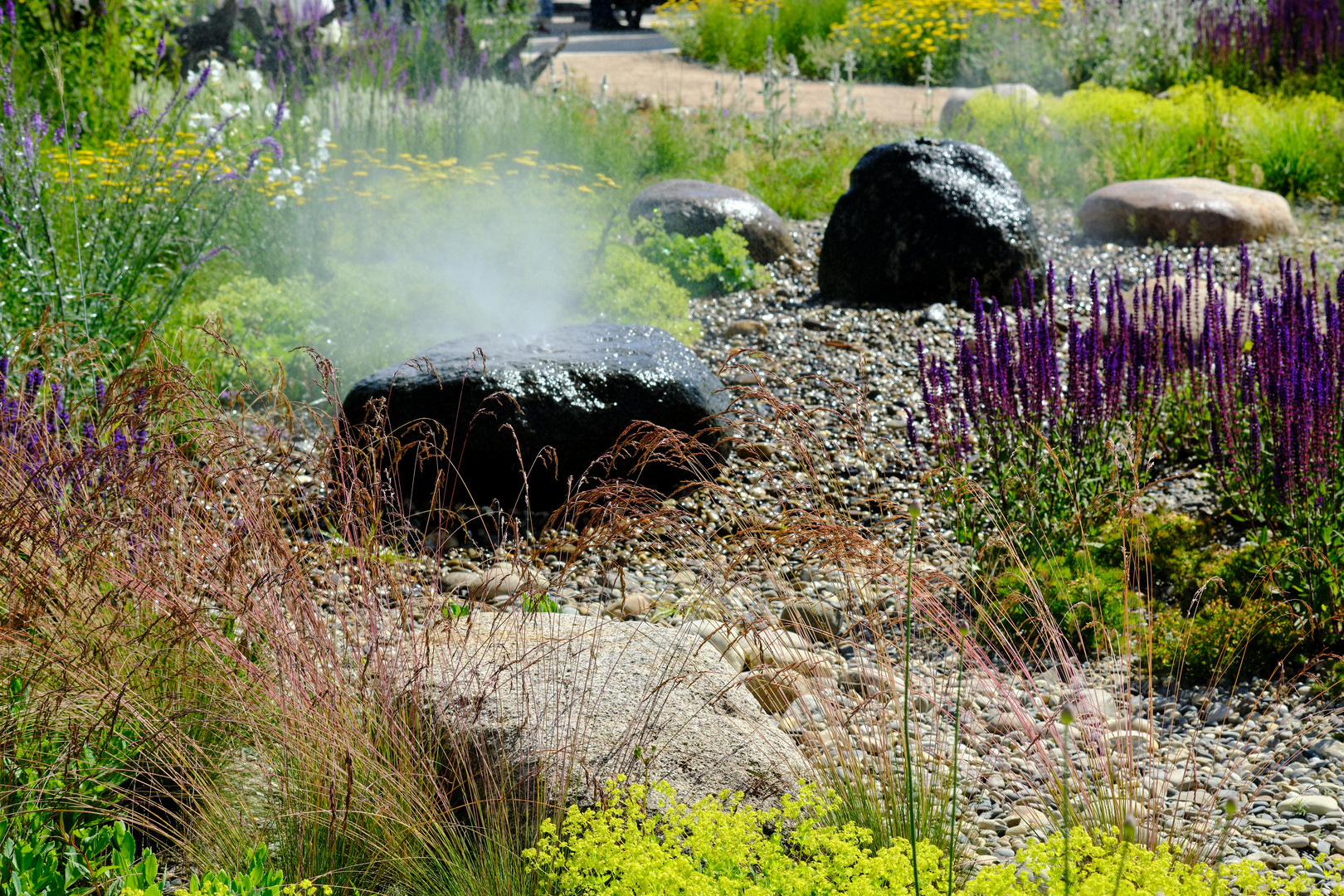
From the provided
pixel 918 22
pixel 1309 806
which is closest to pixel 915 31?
pixel 918 22

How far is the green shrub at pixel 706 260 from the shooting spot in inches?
281

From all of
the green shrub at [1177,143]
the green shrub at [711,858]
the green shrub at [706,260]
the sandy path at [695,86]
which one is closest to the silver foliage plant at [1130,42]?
the sandy path at [695,86]

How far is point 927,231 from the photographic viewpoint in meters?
6.80

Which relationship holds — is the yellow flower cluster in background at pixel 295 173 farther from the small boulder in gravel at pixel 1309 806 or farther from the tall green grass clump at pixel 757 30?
the tall green grass clump at pixel 757 30

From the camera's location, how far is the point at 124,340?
16.8ft

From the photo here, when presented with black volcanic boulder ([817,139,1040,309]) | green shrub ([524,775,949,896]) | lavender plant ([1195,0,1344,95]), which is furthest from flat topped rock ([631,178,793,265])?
lavender plant ([1195,0,1344,95])

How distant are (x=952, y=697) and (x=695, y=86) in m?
14.5

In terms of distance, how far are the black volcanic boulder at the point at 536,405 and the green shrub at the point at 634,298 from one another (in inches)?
57.9

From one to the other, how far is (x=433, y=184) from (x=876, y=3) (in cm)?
1361

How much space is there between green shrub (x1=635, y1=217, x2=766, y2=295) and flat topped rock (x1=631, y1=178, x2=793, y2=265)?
268 mm

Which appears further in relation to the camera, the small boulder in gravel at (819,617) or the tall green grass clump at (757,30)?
the tall green grass clump at (757,30)

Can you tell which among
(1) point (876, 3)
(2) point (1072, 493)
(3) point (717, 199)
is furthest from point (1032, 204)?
(1) point (876, 3)

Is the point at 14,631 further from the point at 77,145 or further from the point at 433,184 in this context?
the point at 77,145

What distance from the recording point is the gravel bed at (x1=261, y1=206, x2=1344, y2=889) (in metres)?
2.44
